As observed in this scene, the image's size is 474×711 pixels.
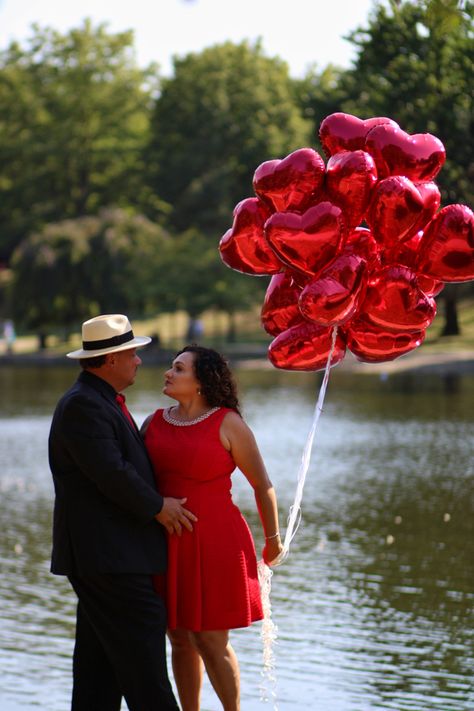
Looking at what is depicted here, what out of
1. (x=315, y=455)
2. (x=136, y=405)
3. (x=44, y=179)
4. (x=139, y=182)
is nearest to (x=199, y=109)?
(x=139, y=182)

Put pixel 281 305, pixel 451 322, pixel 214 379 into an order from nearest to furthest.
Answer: pixel 214 379 < pixel 281 305 < pixel 451 322

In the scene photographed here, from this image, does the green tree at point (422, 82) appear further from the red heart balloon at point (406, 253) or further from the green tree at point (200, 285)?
the green tree at point (200, 285)

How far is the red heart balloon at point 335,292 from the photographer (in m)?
5.46

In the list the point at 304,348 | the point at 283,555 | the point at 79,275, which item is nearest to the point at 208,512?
the point at 283,555

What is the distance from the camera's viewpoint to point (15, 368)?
3966 centimetres

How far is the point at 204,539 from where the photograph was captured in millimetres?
5086

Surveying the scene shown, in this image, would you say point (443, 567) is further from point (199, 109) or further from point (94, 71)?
point (94, 71)

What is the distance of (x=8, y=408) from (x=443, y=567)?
15.6 m

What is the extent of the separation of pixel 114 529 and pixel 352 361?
103 ft

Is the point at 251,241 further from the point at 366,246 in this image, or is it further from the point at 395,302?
the point at 395,302

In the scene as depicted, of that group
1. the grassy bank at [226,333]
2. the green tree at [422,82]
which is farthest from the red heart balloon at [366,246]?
the grassy bank at [226,333]

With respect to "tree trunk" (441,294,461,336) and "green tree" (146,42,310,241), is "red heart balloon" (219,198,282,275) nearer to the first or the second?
"tree trunk" (441,294,461,336)

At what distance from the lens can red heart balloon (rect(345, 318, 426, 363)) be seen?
569 centimetres

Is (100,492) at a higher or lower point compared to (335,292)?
lower
